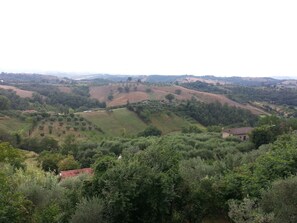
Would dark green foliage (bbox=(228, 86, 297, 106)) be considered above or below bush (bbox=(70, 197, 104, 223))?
below

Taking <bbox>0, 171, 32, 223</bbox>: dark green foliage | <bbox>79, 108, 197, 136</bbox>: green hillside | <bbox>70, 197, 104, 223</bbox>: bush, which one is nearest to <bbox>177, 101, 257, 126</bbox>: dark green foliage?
<bbox>79, 108, 197, 136</bbox>: green hillside

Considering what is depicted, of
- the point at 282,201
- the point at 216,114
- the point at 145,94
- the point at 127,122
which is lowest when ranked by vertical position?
the point at 127,122

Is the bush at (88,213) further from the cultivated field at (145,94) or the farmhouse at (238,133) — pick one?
the cultivated field at (145,94)

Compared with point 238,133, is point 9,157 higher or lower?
higher

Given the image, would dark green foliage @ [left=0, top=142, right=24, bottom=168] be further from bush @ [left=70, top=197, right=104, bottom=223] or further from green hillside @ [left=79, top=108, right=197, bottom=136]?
green hillside @ [left=79, top=108, right=197, bottom=136]

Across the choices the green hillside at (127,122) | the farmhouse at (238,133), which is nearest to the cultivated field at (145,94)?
the green hillside at (127,122)

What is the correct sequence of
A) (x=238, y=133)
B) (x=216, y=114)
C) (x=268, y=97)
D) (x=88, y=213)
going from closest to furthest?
(x=88, y=213)
(x=238, y=133)
(x=216, y=114)
(x=268, y=97)

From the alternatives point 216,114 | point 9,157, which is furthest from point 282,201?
point 216,114

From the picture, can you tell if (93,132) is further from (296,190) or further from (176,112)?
(296,190)

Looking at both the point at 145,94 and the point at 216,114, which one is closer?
the point at 216,114

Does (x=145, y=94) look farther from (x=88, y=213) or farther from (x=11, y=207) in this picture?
(x=88, y=213)

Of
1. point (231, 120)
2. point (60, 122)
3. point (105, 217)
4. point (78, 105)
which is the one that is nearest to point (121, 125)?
point (60, 122)

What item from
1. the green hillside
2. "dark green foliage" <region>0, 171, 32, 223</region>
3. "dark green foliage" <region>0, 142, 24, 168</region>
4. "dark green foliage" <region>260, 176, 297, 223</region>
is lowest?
the green hillside

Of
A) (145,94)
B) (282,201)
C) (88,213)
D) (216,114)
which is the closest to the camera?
(282,201)
